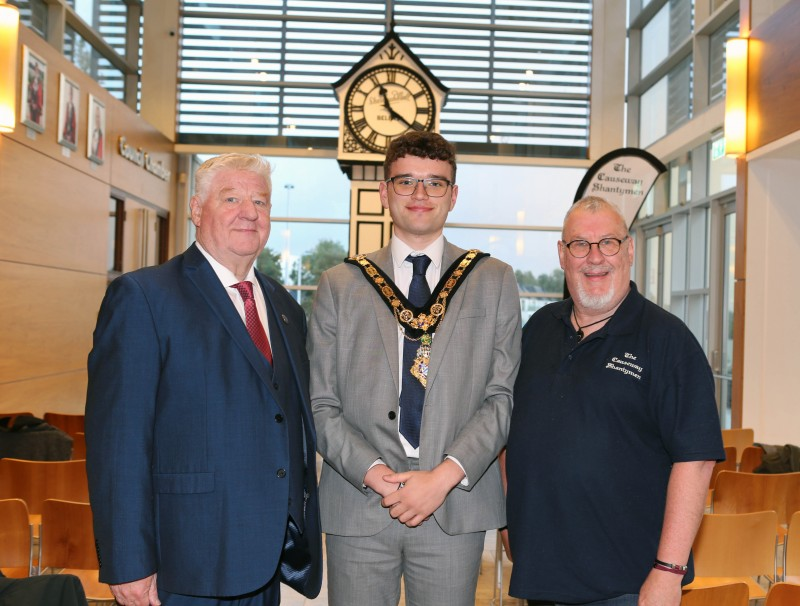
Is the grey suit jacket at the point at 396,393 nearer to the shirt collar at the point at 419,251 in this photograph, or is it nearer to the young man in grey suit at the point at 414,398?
the young man in grey suit at the point at 414,398

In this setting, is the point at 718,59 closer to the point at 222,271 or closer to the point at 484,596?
the point at 484,596

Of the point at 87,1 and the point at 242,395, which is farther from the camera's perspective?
the point at 87,1

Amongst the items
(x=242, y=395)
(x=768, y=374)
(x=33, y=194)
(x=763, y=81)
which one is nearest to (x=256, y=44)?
(x=33, y=194)

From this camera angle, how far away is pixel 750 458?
14.9 feet

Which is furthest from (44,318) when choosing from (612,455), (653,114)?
(653,114)

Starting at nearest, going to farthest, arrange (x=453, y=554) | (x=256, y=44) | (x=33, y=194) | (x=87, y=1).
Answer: (x=453, y=554) < (x=33, y=194) < (x=87, y=1) < (x=256, y=44)

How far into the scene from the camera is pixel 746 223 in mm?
6461

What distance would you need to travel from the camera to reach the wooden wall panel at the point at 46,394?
6410 millimetres

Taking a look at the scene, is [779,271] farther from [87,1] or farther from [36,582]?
[87,1]

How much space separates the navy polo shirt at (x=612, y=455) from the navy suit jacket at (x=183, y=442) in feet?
2.22

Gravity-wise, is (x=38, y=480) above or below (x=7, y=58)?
below

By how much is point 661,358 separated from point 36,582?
1.60 meters

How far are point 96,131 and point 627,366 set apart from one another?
749 cm

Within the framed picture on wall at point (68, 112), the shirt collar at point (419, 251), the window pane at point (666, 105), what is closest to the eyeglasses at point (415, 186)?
the shirt collar at point (419, 251)
